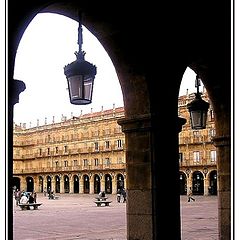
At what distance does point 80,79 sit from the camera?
385 cm

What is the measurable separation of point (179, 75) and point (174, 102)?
0.28 m

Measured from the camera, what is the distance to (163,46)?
4785 millimetres

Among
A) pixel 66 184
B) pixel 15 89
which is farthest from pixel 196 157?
pixel 15 89

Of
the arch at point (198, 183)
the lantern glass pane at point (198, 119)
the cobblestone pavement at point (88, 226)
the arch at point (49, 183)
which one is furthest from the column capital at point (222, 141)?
the arch at point (49, 183)

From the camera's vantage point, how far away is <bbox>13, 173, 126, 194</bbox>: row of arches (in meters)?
64.8

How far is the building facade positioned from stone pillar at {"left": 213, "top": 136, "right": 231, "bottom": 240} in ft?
159

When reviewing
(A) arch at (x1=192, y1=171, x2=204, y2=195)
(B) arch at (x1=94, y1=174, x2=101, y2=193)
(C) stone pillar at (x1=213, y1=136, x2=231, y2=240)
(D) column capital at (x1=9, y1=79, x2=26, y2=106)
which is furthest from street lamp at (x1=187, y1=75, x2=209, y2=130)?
(B) arch at (x1=94, y1=174, x2=101, y2=193)

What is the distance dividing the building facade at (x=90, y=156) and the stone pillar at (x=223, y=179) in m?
48.4

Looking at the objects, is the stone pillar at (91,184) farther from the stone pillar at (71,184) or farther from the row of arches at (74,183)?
the stone pillar at (71,184)

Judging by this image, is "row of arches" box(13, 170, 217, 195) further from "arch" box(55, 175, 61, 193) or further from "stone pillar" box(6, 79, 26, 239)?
"stone pillar" box(6, 79, 26, 239)

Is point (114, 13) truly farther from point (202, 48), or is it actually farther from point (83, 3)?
point (202, 48)

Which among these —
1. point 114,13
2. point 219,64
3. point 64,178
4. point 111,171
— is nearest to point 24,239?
point 219,64

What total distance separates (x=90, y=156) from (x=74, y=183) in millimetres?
5133

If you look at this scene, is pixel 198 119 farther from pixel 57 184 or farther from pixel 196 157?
pixel 57 184
